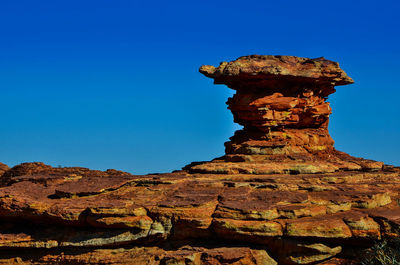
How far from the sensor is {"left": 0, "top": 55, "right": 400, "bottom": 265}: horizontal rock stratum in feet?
42.4

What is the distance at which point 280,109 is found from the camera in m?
21.5

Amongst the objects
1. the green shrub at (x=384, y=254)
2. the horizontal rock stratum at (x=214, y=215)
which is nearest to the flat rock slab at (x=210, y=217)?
the horizontal rock stratum at (x=214, y=215)

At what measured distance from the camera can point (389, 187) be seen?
651 inches

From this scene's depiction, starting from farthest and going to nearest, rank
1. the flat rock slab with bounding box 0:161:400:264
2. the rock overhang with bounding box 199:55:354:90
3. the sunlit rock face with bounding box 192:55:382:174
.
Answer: the rock overhang with bounding box 199:55:354:90
the sunlit rock face with bounding box 192:55:382:174
the flat rock slab with bounding box 0:161:400:264

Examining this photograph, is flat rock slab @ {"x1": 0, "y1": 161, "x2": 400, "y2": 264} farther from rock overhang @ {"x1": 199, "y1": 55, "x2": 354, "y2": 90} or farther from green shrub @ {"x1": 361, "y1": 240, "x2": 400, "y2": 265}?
rock overhang @ {"x1": 199, "y1": 55, "x2": 354, "y2": 90}

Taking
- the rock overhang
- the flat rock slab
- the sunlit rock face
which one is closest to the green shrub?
the flat rock slab

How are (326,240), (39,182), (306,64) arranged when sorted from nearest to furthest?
(326,240) → (39,182) → (306,64)

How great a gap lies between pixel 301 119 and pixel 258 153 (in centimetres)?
460

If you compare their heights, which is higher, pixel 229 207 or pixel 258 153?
pixel 258 153

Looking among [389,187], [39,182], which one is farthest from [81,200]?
[389,187]

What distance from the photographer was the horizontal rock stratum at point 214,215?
1292 centimetres

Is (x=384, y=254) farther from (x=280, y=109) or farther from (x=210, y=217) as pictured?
(x=280, y=109)

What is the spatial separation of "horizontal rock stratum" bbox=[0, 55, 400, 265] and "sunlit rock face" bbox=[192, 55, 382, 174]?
421mm

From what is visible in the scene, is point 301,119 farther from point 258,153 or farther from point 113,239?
point 113,239
